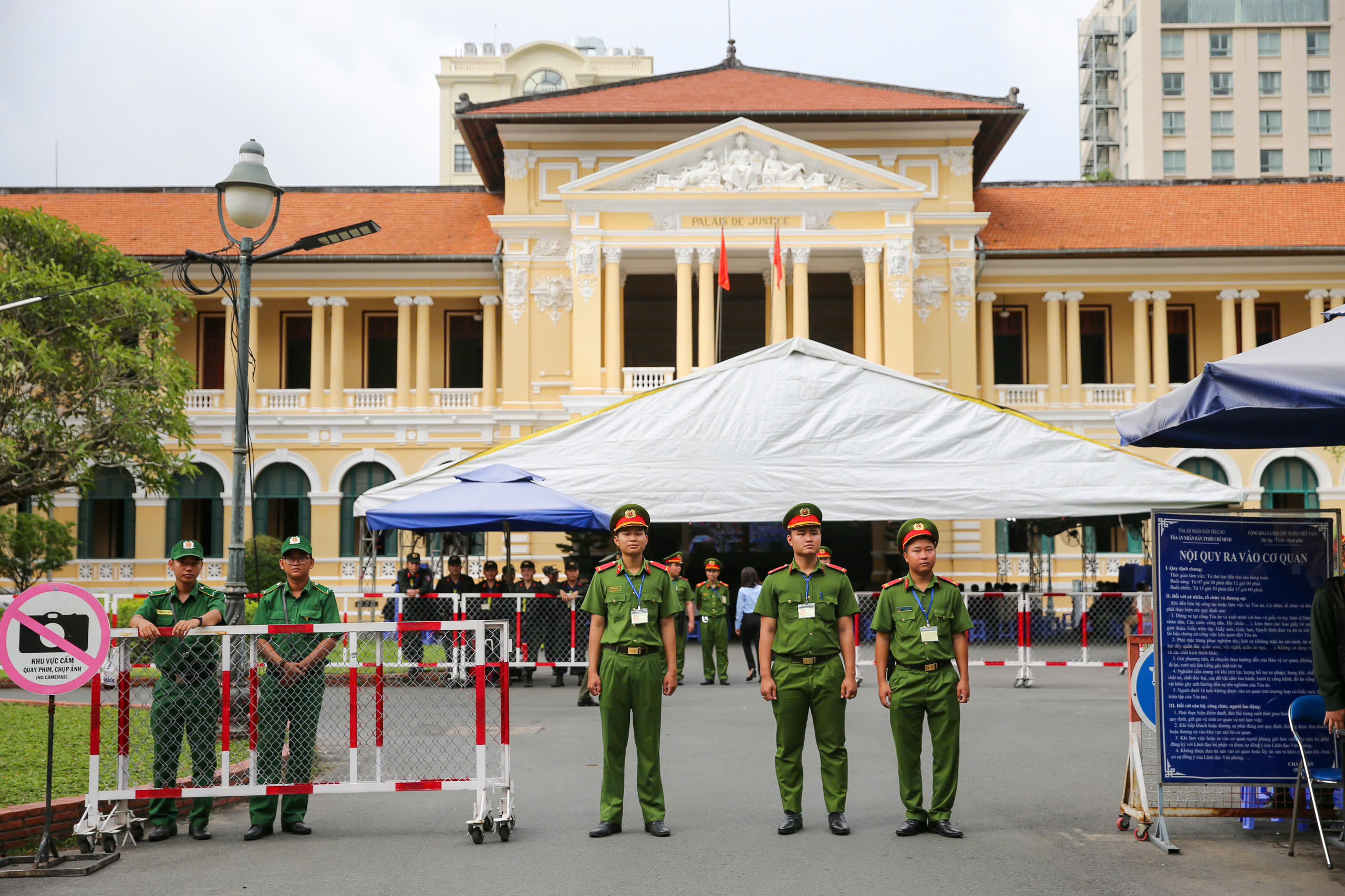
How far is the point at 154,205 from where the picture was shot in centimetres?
4141

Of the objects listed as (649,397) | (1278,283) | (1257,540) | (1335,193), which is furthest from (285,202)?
(1257,540)

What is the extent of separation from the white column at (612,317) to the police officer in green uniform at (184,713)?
87.8 ft

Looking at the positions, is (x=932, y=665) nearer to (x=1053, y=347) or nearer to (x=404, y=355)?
(x=404, y=355)

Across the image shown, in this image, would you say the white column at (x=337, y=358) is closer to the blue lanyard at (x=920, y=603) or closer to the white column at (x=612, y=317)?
the white column at (x=612, y=317)

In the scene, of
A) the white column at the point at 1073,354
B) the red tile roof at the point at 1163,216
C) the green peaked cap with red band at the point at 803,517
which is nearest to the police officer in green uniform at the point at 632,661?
the green peaked cap with red band at the point at 803,517

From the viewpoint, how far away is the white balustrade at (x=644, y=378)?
34.6m

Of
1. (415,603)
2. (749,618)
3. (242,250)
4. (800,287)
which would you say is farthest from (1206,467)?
(242,250)

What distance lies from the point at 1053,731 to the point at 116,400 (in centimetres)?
2025

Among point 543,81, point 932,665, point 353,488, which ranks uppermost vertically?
point 543,81

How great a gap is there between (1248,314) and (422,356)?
2388cm

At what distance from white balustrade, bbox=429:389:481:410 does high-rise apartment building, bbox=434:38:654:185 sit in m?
54.8

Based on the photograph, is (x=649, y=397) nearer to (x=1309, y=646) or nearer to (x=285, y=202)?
(x=1309, y=646)

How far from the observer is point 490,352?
38.8m

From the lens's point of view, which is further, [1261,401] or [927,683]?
[927,683]
